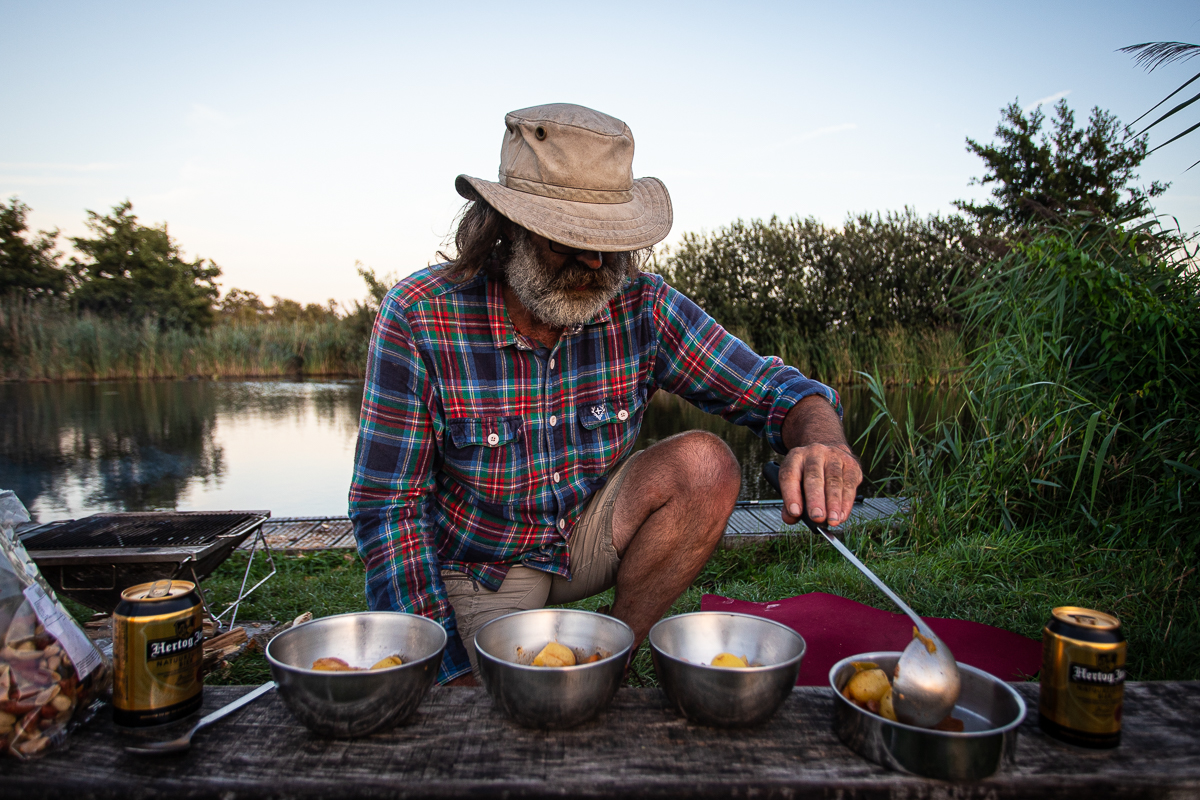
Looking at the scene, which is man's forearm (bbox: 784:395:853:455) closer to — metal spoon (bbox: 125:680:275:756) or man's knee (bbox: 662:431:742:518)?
man's knee (bbox: 662:431:742:518)

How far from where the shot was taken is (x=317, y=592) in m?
2.82

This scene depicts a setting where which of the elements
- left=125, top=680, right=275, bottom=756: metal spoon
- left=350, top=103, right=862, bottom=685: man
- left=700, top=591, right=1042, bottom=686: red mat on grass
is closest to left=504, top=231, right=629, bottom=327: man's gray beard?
left=350, top=103, right=862, bottom=685: man

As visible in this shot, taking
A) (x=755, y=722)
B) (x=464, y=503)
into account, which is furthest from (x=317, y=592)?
(x=755, y=722)

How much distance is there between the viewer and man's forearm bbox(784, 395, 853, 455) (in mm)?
1657

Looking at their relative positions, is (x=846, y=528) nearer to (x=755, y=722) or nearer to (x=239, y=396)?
(x=755, y=722)

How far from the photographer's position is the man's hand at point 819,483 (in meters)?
1.31

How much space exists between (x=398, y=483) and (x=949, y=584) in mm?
1870

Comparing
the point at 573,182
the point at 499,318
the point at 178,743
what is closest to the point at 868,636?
the point at 499,318

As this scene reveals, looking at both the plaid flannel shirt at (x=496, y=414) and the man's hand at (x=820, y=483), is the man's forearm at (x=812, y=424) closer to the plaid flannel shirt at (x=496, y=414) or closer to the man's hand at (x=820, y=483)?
the plaid flannel shirt at (x=496, y=414)

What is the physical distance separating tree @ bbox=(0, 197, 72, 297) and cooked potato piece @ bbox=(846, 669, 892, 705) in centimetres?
1989

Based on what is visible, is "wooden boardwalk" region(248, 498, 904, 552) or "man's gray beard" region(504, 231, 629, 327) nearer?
"man's gray beard" region(504, 231, 629, 327)

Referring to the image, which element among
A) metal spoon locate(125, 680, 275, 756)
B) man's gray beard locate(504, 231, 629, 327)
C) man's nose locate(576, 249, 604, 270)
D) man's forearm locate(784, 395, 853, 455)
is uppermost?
man's nose locate(576, 249, 604, 270)

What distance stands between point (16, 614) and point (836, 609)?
2054 millimetres

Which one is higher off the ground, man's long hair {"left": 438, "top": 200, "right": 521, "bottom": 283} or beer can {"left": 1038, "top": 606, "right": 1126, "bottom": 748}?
man's long hair {"left": 438, "top": 200, "right": 521, "bottom": 283}
